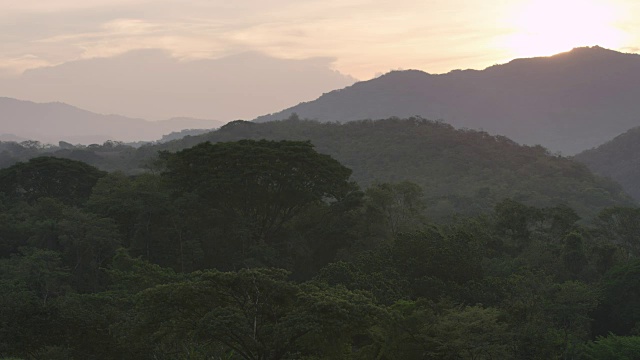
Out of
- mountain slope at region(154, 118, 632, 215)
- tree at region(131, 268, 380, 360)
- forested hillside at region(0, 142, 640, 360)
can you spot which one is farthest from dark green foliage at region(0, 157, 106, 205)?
mountain slope at region(154, 118, 632, 215)

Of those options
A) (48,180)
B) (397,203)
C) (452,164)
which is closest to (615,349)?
(397,203)

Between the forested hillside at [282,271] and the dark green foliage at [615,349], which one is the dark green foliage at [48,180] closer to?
the forested hillside at [282,271]

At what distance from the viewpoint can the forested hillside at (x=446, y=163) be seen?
90250 millimetres

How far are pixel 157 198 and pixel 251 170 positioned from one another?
5239mm

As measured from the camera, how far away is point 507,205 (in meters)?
46.1

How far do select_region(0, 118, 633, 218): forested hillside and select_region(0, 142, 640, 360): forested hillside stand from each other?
31975 mm

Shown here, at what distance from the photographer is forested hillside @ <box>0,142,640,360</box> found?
790 inches

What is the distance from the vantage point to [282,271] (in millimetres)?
21078

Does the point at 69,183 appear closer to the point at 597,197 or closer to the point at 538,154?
the point at 597,197

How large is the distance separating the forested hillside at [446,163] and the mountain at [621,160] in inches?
1693

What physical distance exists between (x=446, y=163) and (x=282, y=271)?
91188 mm

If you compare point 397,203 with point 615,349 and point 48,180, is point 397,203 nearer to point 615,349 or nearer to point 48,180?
point 615,349

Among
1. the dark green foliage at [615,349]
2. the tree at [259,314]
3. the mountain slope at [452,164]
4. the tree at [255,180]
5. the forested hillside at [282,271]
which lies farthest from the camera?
the mountain slope at [452,164]

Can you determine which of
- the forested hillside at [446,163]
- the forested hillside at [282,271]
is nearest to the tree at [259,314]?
the forested hillside at [282,271]
